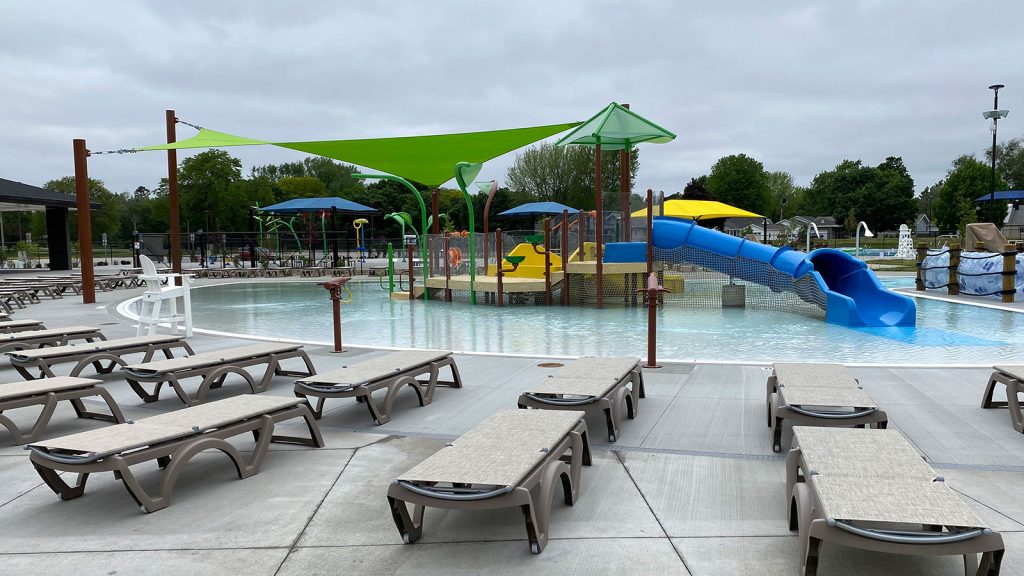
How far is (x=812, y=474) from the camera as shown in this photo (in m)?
2.97

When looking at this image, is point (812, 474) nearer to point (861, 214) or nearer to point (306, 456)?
point (306, 456)

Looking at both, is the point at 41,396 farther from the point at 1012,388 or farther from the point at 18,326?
the point at 1012,388

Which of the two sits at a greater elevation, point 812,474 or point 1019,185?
point 1019,185

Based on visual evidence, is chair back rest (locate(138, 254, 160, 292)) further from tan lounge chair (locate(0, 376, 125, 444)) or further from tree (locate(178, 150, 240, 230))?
tree (locate(178, 150, 240, 230))

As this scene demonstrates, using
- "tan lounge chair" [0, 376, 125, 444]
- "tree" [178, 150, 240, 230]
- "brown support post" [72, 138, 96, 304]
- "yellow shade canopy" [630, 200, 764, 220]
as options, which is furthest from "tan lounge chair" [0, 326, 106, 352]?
"tree" [178, 150, 240, 230]

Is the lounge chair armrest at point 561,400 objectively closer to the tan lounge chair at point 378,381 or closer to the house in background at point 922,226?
the tan lounge chair at point 378,381

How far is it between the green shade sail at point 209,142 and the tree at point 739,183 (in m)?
66.9

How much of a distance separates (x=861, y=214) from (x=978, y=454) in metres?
88.3

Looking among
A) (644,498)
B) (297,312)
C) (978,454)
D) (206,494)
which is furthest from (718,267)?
(206,494)

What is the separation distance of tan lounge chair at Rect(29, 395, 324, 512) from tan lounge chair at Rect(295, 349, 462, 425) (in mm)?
699

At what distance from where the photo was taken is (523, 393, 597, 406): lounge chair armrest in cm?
462

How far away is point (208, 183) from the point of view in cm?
4856

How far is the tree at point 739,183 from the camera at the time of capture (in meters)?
75.1

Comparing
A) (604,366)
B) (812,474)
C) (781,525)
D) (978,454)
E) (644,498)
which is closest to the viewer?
(812,474)
